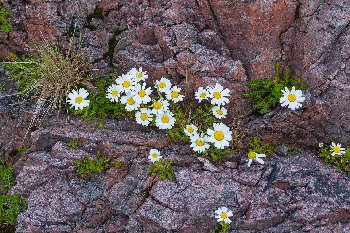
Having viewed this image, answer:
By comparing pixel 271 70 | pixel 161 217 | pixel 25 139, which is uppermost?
pixel 271 70

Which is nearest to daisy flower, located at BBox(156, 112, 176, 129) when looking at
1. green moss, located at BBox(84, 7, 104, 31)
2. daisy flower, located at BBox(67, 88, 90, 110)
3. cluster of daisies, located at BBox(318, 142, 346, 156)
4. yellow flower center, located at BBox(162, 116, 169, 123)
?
yellow flower center, located at BBox(162, 116, 169, 123)

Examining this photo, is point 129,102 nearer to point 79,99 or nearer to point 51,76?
point 79,99

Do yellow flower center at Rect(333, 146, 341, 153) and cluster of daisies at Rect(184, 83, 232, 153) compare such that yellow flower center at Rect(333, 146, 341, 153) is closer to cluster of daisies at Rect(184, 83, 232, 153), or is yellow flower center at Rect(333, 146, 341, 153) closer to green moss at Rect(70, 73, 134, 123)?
cluster of daisies at Rect(184, 83, 232, 153)

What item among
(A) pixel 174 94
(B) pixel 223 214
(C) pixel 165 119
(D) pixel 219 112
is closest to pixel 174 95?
(A) pixel 174 94

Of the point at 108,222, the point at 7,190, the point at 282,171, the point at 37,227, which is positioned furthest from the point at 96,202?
the point at 282,171

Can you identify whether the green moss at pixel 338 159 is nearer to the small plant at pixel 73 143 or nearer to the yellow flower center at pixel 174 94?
the yellow flower center at pixel 174 94

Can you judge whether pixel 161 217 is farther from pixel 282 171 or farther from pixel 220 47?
pixel 220 47

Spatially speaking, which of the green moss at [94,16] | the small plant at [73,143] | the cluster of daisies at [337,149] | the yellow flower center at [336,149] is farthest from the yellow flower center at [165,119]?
the yellow flower center at [336,149]
